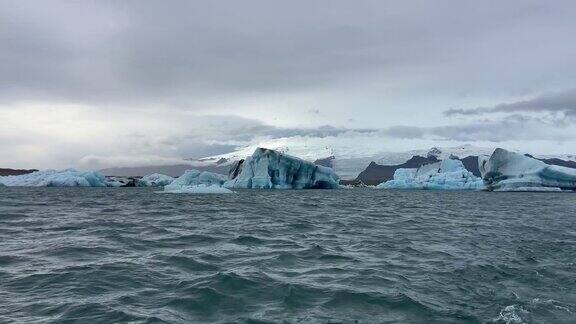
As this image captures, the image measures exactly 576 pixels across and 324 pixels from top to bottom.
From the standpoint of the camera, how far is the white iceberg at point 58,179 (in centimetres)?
9850

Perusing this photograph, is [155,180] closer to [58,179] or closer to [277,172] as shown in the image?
[58,179]

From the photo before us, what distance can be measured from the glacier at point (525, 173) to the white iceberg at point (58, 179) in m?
87.1

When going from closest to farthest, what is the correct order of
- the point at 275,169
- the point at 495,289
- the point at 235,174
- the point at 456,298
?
the point at 456,298, the point at 495,289, the point at 275,169, the point at 235,174

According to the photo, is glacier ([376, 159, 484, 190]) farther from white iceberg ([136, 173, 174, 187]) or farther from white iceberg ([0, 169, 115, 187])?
white iceberg ([0, 169, 115, 187])

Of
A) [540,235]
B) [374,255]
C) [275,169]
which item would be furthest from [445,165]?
[374,255]

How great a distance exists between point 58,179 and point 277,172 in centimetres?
4968

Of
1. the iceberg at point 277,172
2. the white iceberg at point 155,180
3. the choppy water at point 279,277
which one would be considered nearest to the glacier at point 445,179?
the iceberg at point 277,172

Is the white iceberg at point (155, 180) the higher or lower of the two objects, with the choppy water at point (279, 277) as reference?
lower

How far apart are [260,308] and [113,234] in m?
9.94

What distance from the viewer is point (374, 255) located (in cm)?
1251

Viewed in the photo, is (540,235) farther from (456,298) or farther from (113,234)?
(113,234)

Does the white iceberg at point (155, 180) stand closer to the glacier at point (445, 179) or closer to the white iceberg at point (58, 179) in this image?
the white iceberg at point (58, 179)

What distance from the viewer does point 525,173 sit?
87.1 meters

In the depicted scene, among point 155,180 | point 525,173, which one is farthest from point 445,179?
point 155,180
